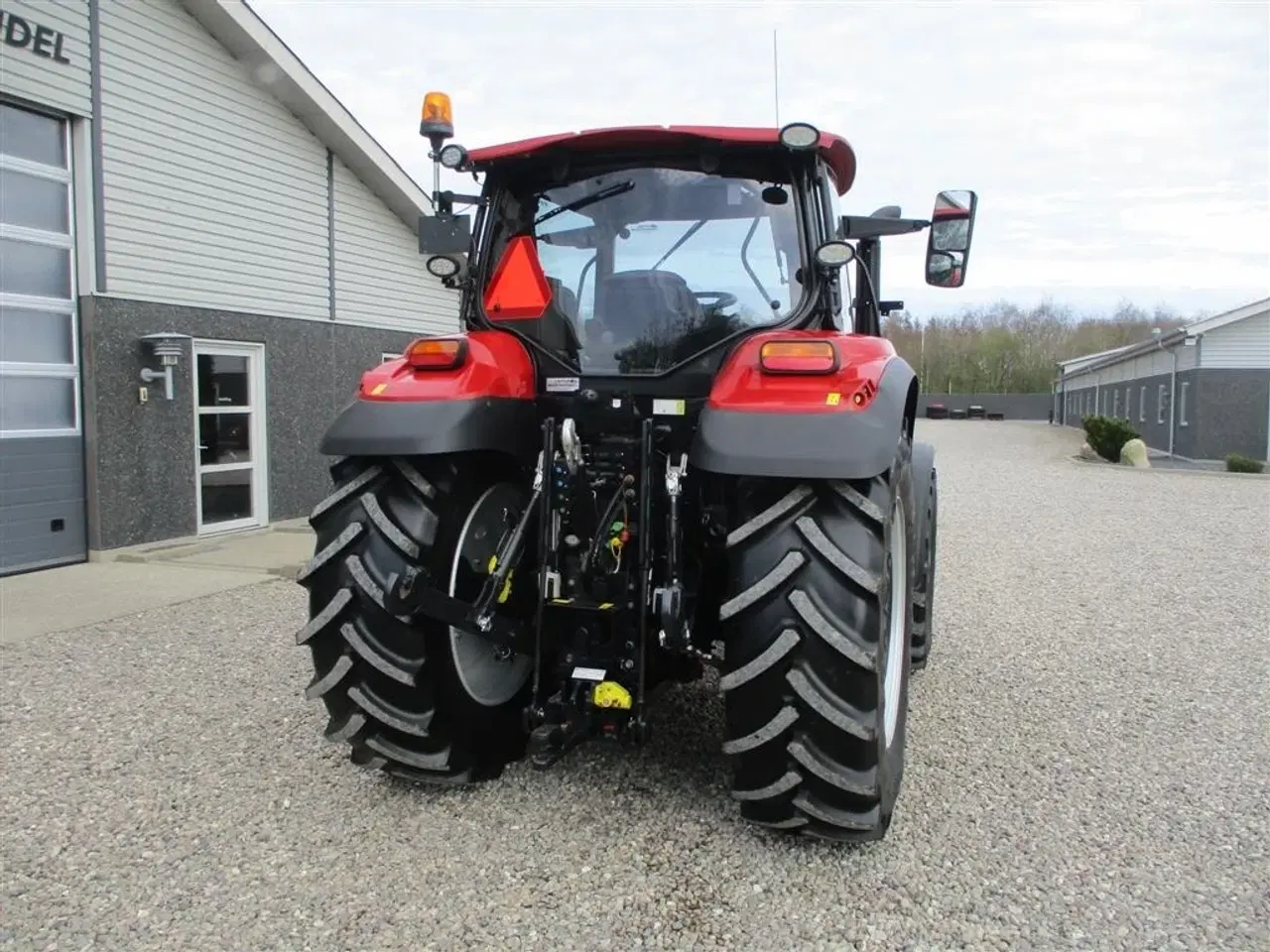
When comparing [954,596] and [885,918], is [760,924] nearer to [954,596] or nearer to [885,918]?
[885,918]

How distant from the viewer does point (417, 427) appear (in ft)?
10.4

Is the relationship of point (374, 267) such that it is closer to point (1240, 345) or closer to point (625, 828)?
point (625, 828)

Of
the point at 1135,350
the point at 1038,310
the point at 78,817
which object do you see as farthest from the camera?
the point at 1038,310

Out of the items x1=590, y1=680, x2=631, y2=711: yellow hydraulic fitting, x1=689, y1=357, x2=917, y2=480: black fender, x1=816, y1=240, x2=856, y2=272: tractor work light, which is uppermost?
x1=816, y1=240, x2=856, y2=272: tractor work light

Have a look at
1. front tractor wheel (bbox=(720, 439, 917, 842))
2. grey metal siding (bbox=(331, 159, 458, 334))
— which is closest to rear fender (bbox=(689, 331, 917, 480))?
front tractor wheel (bbox=(720, 439, 917, 842))

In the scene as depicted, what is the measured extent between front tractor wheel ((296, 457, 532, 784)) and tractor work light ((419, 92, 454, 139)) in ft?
4.21

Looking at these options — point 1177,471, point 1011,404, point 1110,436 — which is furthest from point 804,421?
point 1011,404

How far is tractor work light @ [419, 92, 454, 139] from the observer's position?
3.66 m

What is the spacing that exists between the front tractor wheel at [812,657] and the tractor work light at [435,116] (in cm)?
192

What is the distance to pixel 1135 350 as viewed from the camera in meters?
30.5

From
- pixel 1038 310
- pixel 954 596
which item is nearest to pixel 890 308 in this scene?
pixel 954 596

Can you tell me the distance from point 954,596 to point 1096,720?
9.52ft

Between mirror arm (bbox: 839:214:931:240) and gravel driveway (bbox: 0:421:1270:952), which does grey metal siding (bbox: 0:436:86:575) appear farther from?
mirror arm (bbox: 839:214:931:240)

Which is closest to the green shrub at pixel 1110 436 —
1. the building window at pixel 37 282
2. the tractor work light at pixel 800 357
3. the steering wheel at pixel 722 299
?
the building window at pixel 37 282
